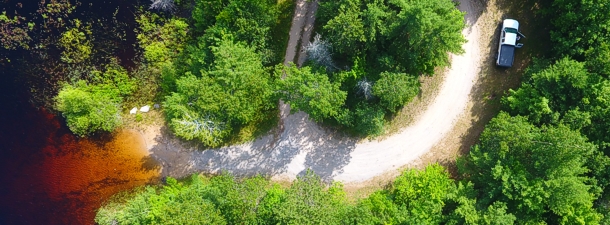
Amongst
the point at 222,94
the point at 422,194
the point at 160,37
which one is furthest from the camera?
the point at 160,37

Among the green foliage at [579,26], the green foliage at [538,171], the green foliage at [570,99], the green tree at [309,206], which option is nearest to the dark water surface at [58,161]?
the green tree at [309,206]

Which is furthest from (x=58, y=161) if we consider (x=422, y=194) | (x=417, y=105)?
(x=417, y=105)

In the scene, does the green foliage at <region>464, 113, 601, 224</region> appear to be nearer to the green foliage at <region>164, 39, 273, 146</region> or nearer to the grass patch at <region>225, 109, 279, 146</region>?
the grass patch at <region>225, 109, 279, 146</region>

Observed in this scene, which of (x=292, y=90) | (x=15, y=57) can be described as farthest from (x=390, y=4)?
(x=15, y=57)

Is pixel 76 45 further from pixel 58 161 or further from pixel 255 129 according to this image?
pixel 255 129

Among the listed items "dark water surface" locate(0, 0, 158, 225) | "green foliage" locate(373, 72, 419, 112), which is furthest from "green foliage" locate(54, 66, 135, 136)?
"green foliage" locate(373, 72, 419, 112)

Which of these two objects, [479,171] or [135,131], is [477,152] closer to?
[479,171]
